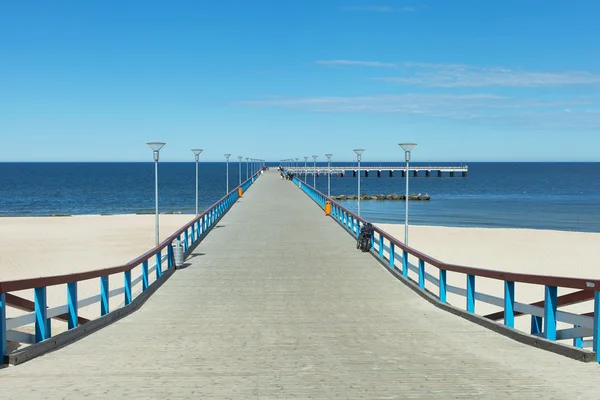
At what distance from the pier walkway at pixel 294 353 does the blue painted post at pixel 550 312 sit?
306 millimetres

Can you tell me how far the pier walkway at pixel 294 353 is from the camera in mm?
6430

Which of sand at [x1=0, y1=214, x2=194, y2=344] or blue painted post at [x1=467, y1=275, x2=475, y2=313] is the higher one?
blue painted post at [x1=467, y1=275, x2=475, y2=313]

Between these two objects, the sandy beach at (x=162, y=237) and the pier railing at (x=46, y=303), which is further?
the sandy beach at (x=162, y=237)

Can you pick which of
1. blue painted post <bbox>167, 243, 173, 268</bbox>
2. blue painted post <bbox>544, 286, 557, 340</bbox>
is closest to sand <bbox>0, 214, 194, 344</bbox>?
blue painted post <bbox>167, 243, 173, 268</bbox>

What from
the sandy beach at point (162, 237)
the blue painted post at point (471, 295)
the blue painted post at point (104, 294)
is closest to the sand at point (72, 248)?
the sandy beach at point (162, 237)

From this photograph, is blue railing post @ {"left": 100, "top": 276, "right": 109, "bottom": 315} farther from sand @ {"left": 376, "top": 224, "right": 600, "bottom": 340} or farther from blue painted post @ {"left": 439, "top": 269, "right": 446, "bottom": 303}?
sand @ {"left": 376, "top": 224, "right": 600, "bottom": 340}

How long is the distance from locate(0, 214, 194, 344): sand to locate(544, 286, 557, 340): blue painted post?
9.85 m

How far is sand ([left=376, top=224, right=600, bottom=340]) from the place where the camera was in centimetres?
1966

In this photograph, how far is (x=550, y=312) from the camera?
798 cm

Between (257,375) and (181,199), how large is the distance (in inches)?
2951

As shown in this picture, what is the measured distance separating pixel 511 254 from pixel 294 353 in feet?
76.3

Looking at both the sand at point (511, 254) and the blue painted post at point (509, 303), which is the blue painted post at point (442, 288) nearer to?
the blue painted post at point (509, 303)

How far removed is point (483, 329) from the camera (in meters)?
9.45

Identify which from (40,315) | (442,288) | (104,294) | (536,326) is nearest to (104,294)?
(104,294)
